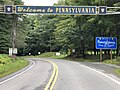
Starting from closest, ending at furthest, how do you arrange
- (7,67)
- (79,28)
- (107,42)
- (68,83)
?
(68,83) < (7,67) < (107,42) < (79,28)

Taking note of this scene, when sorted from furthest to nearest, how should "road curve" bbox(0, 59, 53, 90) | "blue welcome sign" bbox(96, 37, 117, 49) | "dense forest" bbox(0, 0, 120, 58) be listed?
"dense forest" bbox(0, 0, 120, 58) → "blue welcome sign" bbox(96, 37, 117, 49) → "road curve" bbox(0, 59, 53, 90)

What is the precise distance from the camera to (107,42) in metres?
44.8

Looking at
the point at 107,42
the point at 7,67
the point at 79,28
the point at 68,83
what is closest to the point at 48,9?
the point at 7,67

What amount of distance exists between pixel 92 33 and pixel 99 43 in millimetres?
10490

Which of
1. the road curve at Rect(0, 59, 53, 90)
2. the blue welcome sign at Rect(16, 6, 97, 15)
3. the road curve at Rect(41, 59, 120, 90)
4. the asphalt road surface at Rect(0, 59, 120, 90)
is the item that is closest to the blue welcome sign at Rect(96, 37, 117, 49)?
the blue welcome sign at Rect(16, 6, 97, 15)

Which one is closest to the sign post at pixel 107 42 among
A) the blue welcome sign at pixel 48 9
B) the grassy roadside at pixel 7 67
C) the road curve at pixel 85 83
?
the grassy roadside at pixel 7 67

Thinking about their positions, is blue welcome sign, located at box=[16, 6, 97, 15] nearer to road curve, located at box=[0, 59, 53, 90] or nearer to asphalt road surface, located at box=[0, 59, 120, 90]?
road curve, located at box=[0, 59, 53, 90]

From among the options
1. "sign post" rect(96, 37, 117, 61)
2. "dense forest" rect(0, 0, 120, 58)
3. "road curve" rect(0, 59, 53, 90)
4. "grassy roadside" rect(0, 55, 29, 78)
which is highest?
"dense forest" rect(0, 0, 120, 58)

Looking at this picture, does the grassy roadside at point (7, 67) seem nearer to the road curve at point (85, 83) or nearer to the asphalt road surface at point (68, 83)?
the asphalt road surface at point (68, 83)

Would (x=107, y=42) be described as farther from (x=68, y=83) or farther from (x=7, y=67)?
(x=68, y=83)

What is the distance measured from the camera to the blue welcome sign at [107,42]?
4450 cm

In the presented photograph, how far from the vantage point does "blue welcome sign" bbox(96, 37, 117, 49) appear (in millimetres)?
44500

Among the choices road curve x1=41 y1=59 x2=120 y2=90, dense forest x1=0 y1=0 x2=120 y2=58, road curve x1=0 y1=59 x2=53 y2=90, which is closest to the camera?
road curve x1=41 y1=59 x2=120 y2=90

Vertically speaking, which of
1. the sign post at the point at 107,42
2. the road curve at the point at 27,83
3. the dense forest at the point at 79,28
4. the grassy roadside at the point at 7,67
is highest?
the dense forest at the point at 79,28
